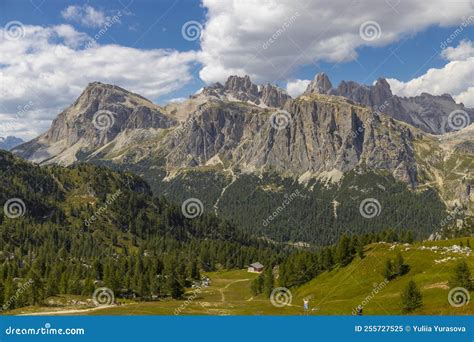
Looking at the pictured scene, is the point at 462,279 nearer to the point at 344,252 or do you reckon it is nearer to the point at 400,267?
the point at 400,267

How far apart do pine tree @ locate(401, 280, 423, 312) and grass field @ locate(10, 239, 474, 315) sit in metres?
1.34

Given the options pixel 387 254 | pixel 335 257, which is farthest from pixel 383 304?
pixel 335 257

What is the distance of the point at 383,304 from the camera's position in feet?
292

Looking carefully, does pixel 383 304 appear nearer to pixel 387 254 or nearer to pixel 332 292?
pixel 332 292

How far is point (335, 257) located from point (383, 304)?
46.0m

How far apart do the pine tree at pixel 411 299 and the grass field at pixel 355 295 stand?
4.41 ft

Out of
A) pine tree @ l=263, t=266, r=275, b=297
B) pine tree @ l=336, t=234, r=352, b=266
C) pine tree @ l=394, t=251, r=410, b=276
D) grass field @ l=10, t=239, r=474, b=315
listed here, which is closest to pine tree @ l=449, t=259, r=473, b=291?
grass field @ l=10, t=239, r=474, b=315

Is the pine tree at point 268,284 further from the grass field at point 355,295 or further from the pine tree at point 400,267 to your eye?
the pine tree at point 400,267

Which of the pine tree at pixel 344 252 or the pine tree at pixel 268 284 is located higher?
the pine tree at pixel 344 252

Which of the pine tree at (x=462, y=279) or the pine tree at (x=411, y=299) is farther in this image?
the pine tree at (x=462, y=279)

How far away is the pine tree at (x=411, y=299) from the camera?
→ 79000 mm

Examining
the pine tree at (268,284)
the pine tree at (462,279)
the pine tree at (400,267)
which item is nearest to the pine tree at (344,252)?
the pine tree at (268,284)

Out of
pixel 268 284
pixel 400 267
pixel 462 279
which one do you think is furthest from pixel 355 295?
pixel 268 284

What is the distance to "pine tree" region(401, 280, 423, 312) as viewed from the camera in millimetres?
79000
